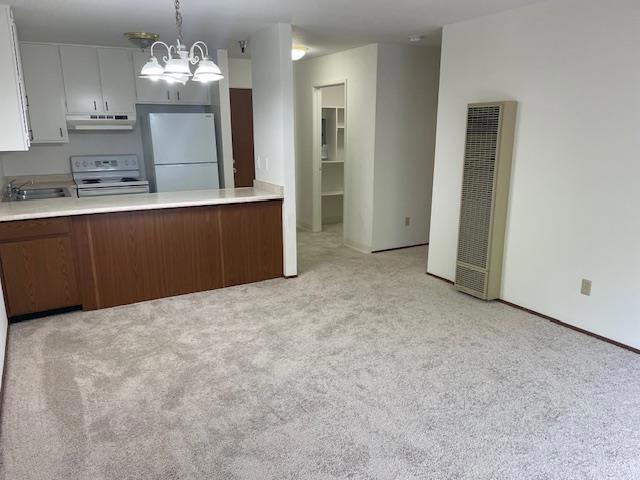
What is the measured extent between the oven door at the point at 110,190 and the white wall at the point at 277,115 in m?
1.69

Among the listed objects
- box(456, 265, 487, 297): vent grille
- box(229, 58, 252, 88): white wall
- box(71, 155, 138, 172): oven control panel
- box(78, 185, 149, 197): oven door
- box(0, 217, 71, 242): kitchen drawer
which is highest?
box(229, 58, 252, 88): white wall

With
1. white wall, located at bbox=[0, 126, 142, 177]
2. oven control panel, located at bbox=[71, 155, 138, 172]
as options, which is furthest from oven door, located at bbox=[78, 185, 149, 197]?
white wall, located at bbox=[0, 126, 142, 177]

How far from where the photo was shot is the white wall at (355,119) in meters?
5.19

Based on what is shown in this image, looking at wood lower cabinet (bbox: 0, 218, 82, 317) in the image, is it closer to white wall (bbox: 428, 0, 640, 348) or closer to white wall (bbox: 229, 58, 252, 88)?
white wall (bbox: 229, 58, 252, 88)

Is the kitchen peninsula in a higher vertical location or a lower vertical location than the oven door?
lower

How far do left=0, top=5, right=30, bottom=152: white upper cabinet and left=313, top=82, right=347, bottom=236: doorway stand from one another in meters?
3.61

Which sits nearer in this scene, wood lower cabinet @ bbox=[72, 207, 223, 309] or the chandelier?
the chandelier

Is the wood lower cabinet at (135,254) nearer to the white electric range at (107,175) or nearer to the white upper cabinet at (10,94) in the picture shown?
the white upper cabinet at (10,94)

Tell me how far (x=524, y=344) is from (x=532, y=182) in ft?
4.27

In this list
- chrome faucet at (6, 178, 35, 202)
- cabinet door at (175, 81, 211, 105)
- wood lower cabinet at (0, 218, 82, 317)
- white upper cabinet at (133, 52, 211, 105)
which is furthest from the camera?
cabinet door at (175, 81, 211, 105)

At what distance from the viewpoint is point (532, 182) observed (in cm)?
354

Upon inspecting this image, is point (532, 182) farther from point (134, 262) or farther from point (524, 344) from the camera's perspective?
point (134, 262)

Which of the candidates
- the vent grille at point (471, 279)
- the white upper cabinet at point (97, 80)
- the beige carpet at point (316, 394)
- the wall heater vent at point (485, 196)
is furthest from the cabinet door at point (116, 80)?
the vent grille at point (471, 279)

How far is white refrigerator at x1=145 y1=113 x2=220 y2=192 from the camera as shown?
524cm
